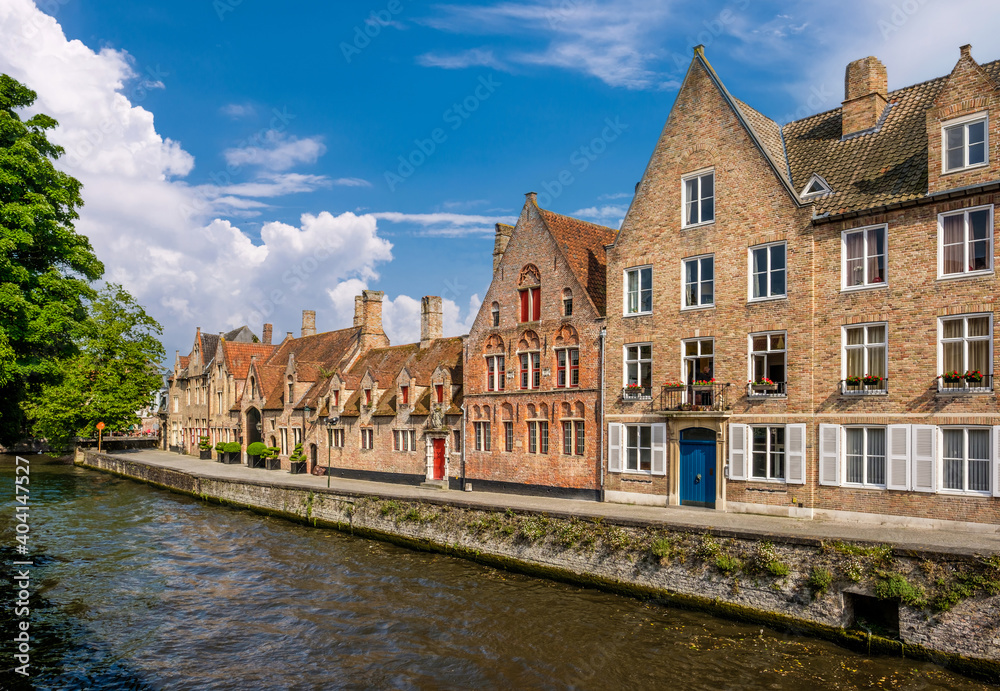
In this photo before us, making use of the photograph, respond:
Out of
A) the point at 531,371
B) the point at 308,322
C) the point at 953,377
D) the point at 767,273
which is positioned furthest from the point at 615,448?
the point at 308,322

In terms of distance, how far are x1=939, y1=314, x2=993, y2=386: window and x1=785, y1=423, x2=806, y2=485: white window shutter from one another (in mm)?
4145

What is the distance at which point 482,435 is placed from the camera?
103 feet

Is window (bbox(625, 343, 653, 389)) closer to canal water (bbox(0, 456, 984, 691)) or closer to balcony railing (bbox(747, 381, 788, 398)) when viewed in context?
balcony railing (bbox(747, 381, 788, 398))

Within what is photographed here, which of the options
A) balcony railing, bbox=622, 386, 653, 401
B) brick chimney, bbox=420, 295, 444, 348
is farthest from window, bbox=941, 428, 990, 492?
brick chimney, bbox=420, 295, 444, 348

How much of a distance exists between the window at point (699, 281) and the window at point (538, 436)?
8130 millimetres

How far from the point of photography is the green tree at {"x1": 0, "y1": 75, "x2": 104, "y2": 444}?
24.2 meters

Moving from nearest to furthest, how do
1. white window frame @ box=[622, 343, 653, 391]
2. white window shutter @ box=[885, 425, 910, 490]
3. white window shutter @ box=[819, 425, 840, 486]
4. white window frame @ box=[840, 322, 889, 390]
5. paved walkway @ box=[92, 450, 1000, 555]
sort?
paved walkway @ box=[92, 450, 1000, 555] < white window shutter @ box=[885, 425, 910, 490] < white window frame @ box=[840, 322, 889, 390] < white window shutter @ box=[819, 425, 840, 486] < white window frame @ box=[622, 343, 653, 391]

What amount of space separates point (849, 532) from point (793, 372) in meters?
5.21

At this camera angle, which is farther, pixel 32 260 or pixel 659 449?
pixel 32 260

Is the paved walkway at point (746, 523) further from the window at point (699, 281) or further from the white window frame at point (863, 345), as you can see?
the window at point (699, 281)

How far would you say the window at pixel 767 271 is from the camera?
21.6 metres

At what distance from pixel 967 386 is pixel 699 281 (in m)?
8.54

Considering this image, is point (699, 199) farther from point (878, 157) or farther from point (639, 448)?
point (639, 448)

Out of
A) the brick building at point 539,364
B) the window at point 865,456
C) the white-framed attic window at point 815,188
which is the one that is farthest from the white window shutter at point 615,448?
the white-framed attic window at point 815,188
